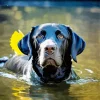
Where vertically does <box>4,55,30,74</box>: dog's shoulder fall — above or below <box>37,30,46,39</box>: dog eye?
below

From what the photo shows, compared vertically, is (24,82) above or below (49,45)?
below

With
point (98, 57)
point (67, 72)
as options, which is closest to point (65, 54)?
point (67, 72)

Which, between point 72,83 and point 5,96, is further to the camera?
point 72,83

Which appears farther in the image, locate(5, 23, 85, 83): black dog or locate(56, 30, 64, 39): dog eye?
locate(56, 30, 64, 39): dog eye

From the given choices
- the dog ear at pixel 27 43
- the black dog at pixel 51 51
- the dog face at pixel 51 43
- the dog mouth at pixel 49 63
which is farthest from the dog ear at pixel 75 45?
the dog ear at pixel 27 43

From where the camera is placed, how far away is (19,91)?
21.9 feet

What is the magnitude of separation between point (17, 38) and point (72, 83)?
141 cm

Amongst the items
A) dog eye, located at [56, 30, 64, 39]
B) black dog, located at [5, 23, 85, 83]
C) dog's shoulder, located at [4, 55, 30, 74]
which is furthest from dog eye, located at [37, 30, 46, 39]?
dog's shoulder, located at [4, 55, 30, 74]

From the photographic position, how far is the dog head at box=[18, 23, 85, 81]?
6.43 meters

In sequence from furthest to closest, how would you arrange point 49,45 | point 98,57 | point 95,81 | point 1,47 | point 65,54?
point 1,47, point 98,57, point 95,81, point 65,54, point 49,45

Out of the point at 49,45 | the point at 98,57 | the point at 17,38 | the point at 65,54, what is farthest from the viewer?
the point at 98,57

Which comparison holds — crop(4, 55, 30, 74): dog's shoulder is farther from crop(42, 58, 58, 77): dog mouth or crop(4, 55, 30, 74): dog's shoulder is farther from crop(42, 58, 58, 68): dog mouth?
crop(42, 58, 58, 68): dog mouth

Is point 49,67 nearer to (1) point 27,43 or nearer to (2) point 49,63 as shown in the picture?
(2) point 49,63

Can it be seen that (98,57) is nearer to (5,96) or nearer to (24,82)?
(24,82)
